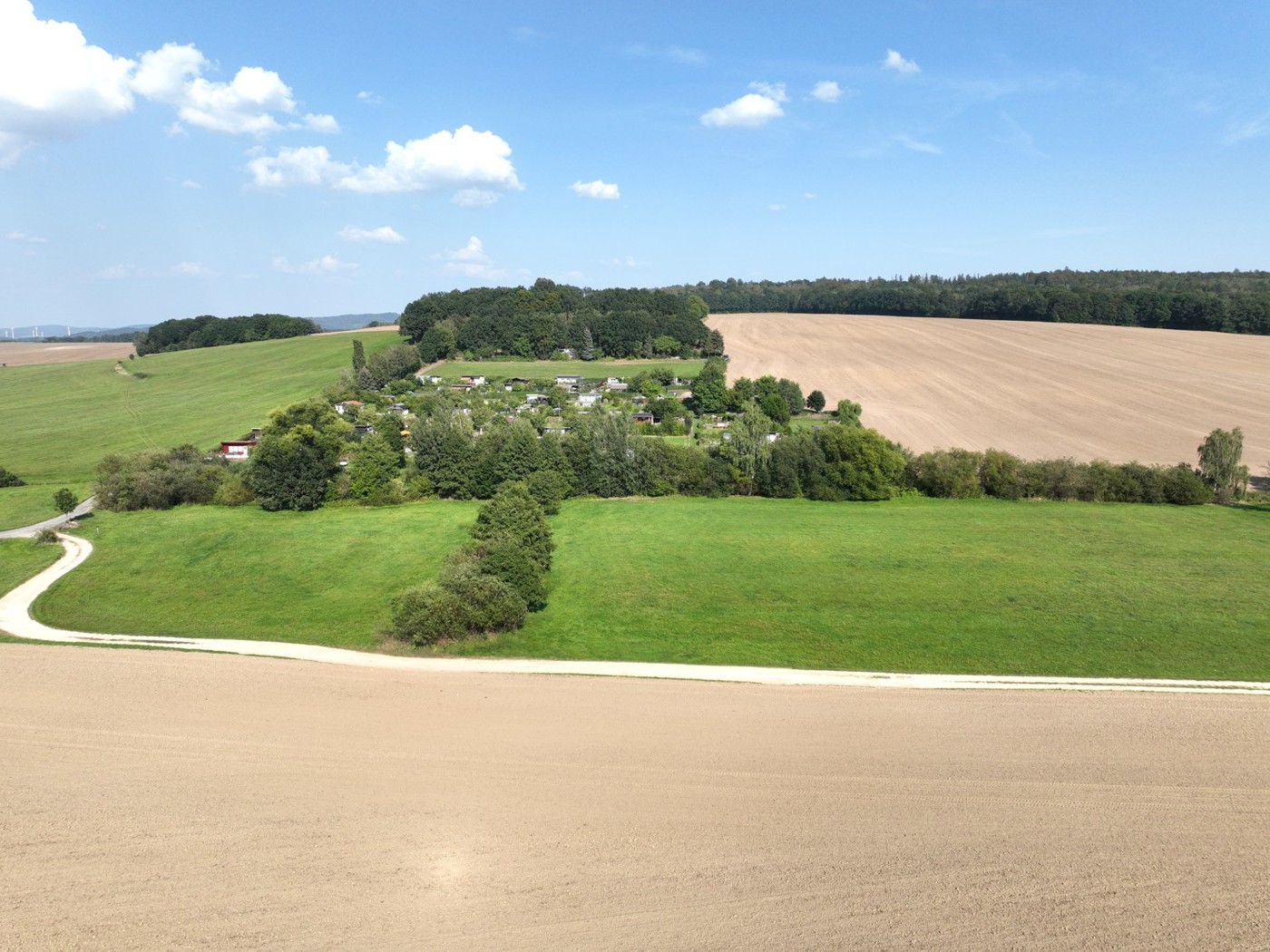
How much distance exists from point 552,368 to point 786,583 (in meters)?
65.7

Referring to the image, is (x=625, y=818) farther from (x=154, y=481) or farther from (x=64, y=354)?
(x=64, y=354)

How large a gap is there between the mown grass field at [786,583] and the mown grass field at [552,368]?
4284 centimetres

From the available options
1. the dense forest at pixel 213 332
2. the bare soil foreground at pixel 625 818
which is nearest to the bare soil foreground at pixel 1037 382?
the bare soil foreground at pixel 625 818

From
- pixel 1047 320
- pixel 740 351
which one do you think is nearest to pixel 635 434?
pixel 740 351

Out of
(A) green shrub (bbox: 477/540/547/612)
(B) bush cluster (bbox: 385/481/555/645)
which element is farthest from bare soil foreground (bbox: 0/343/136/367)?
(A) green shrub (bbox: 477/540/547/612)

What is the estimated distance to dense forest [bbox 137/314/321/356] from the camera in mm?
123250

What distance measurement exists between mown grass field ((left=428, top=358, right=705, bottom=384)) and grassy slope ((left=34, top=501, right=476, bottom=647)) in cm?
4250

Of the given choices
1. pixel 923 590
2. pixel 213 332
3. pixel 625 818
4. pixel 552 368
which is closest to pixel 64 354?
pixel 213 332

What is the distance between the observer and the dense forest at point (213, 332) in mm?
123250

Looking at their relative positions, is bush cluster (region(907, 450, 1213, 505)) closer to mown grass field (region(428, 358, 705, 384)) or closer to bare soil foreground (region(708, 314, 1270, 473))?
bare soil foreground (region(708, 314, 1270, 473))

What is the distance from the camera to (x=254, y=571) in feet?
116

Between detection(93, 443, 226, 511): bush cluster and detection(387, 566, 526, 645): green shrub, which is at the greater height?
detection(93, 443, 226, 511): bush cluster

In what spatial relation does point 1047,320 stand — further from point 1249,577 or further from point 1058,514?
point 1249,577

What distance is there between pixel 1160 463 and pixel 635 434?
37.2m
